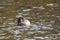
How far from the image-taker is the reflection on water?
13300 millimetres

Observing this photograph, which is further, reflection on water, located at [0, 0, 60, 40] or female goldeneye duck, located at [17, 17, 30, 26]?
female goldeneye duck, located at [17, 17, 30, 26]

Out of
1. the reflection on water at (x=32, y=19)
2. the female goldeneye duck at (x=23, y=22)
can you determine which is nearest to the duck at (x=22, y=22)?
the female goldeneye duck at (x=23, y=22)

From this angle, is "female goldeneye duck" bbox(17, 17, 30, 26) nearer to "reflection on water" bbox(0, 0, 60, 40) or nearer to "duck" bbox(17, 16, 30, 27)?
"duck" bbox(17, 16, 30, 27)

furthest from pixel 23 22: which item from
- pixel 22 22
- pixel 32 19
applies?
pixel 32 19

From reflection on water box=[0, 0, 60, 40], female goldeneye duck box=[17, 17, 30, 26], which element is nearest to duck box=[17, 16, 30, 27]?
female goldeneye duck box=[17, 17, 30, 26]

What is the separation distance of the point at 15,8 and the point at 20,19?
9.97 ft

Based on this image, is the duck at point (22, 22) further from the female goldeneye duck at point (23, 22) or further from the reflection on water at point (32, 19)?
the reflection on water at point (32, 19)

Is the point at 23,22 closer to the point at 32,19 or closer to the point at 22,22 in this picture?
the point at 22,22

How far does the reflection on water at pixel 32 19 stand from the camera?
13300 millimetres

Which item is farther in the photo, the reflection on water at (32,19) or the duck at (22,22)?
the duck at (22,22)

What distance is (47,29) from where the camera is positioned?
13891 millimetres

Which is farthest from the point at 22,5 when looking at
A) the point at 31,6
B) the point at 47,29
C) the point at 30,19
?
the point at 47,29

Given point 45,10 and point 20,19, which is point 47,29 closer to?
point 20,19

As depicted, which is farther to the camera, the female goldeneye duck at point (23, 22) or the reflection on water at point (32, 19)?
the female goldeneye duck at point (23, 22)
